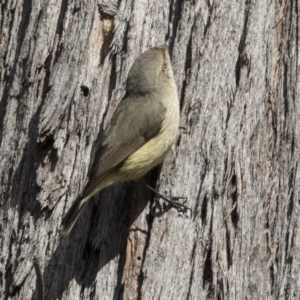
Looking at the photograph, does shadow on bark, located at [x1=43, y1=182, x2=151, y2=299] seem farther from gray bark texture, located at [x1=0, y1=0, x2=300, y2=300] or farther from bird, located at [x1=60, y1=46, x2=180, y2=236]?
bird, located at [x1=60, y1=46, x2=180, y2=236]

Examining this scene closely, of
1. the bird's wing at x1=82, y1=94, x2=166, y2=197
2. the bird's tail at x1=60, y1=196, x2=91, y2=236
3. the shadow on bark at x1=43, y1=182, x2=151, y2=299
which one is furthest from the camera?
the bird's wing at x1=82, y1=94, x2=166, y2=197

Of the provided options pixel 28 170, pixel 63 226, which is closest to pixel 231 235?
pixel 63 226

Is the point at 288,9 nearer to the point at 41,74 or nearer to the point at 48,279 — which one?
the point at 41,74

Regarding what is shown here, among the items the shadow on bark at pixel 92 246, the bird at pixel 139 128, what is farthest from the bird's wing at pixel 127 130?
the shadow on bark at pixel 92 246

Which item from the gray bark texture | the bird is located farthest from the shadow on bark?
the bird

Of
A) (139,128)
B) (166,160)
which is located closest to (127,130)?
(139,128)

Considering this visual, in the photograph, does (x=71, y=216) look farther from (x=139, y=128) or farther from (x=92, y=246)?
(x=139, y=128)

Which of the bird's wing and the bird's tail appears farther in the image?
the bird's wing
